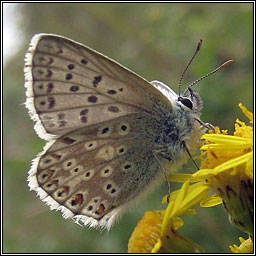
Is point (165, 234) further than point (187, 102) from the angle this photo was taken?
No

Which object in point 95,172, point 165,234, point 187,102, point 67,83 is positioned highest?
point 67,83

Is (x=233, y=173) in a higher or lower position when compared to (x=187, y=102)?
lower

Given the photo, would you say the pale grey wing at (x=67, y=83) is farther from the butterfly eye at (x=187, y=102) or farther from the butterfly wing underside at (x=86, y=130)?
the butterfly eye at (x=187, y=102)

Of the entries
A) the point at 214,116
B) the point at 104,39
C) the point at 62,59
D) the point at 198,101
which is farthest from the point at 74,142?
the point at 104,39

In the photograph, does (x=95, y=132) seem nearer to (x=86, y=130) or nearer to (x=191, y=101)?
(x=86, y=130)

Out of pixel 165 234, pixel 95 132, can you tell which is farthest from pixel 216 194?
pixel 95 132

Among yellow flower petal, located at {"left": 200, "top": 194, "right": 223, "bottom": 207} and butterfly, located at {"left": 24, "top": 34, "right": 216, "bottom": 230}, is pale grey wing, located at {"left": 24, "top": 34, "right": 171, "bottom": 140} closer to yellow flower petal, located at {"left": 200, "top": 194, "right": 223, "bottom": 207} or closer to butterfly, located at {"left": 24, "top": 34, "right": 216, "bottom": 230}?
butterfly, located at {"left": 24, "top": 34, "right": 216, "bottom": 230}

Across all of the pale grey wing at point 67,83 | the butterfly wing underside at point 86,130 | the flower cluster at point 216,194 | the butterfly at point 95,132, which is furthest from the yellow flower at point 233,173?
the pale grey wing at point 67,83
